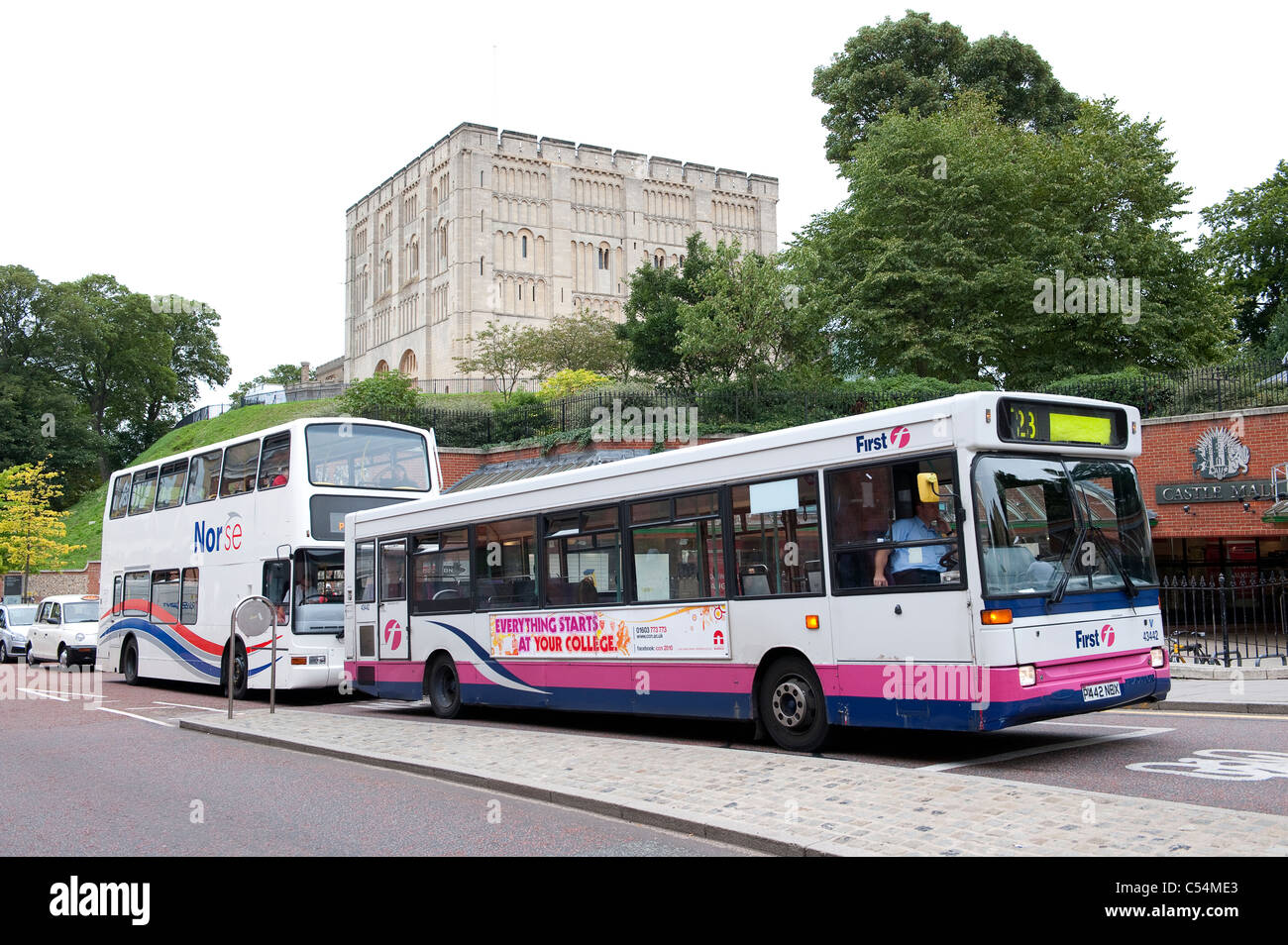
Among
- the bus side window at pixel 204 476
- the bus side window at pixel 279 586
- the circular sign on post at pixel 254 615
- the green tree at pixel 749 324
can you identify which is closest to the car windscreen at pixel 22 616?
the bus side window at pixel 204 476

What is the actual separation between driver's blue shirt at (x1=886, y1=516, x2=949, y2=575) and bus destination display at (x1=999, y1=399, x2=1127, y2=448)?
973 mm

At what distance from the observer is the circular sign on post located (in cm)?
1350

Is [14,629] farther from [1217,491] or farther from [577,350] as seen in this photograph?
[577,350]

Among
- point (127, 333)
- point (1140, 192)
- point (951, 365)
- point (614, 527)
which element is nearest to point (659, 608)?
point (614, 527)

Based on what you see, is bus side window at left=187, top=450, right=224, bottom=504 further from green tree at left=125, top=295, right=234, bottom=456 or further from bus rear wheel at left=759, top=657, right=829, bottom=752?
green tree at left=125, top=295, right=234, bottom=456

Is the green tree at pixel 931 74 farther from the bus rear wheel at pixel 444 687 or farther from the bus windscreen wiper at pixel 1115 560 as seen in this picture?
A: the bus windscreen wiper at pixel 1115 560

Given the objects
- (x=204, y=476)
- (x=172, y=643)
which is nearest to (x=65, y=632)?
(x=172, y=643)

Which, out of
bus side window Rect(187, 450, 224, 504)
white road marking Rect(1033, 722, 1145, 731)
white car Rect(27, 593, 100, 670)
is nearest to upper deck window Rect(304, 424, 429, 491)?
bus side window Rect(187, 450, 224, 504)

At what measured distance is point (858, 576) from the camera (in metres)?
9.21

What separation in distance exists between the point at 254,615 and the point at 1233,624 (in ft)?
52.8

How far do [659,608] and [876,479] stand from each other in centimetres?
309

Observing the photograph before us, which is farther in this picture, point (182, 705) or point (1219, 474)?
point (1219, 474)
